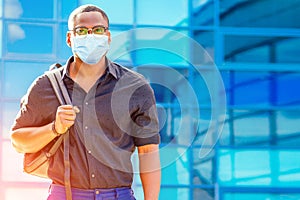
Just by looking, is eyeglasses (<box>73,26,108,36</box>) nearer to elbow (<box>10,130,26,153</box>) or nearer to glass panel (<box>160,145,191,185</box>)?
elbow (<box>10,130,26,153</box>)

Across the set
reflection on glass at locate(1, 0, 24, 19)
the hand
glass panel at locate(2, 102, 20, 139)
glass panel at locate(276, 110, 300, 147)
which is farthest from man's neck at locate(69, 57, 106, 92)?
glass panel at locate(276, 110, 300, 147)

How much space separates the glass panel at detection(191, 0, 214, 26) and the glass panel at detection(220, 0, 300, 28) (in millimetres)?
168

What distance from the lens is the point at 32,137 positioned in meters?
2.63

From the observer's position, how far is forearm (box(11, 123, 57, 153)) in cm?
261

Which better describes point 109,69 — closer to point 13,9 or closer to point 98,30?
point 98,30

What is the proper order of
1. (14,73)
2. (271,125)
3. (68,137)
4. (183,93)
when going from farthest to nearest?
(271,125)
(14,73)
(183,93)
(68,137)

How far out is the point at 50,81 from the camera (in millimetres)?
2754

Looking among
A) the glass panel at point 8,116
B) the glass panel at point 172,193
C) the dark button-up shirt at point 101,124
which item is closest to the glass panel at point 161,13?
the glass panel at point 8,116

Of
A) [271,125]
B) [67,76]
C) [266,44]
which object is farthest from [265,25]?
[67,76]

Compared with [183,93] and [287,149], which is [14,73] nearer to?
[183,93]

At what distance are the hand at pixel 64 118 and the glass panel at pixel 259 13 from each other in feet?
22.0

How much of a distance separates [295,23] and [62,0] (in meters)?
3.31

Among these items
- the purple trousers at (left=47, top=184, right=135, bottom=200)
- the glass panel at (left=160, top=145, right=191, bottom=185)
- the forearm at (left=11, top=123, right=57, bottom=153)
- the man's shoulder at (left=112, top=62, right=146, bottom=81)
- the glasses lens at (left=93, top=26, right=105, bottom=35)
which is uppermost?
the glass panel at (left=160, top=145, right=191, bottom=185)

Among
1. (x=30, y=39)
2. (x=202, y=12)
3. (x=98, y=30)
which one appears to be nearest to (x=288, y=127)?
(x=202, y=12)
